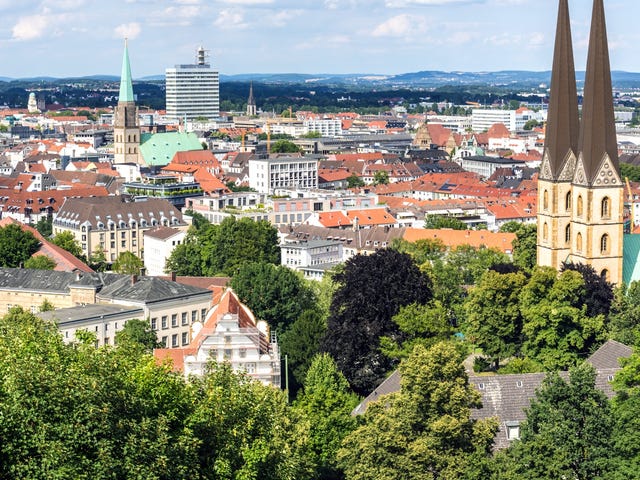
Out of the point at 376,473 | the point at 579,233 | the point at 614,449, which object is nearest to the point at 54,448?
the point at 376,473

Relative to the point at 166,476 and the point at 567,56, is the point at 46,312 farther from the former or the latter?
the point at 166,476

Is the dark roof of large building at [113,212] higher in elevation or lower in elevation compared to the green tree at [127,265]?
higher

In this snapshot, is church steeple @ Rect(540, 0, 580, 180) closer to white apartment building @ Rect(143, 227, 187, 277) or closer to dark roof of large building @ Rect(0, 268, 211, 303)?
dark roof of large building @ Rect(0, 268, 211, 303)

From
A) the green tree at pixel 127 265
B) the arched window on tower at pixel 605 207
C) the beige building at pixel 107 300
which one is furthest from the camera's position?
the green tree at pixel 127 265

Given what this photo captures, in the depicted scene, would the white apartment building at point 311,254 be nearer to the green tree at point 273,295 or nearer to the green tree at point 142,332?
the green tree at point 273,295

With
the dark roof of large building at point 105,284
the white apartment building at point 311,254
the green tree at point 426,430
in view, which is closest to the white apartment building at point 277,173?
the white apartment building at point 311,254

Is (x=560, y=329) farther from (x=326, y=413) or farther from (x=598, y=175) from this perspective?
(x=326, y=413)
